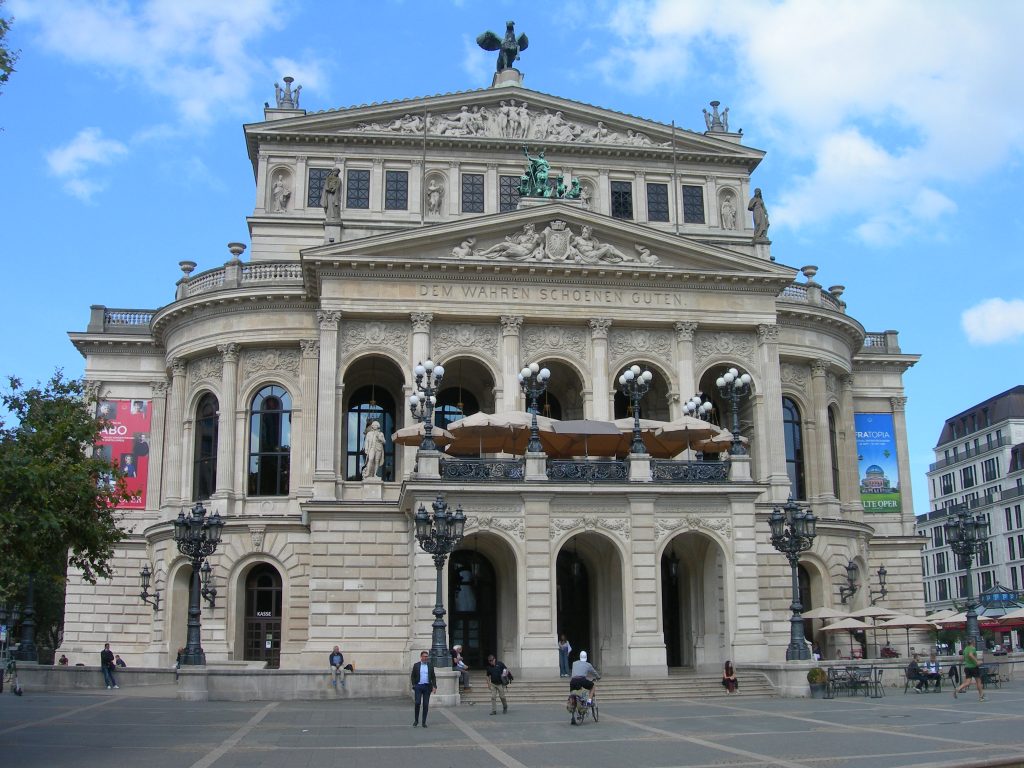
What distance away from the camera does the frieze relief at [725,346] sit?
46.4 meters

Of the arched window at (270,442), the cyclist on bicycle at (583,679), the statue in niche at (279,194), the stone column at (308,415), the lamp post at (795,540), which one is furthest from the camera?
the statue in niche at (279,194)

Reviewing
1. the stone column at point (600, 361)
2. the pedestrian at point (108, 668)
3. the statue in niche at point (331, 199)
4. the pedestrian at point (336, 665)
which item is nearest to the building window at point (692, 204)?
the stone column at point (600, 361)

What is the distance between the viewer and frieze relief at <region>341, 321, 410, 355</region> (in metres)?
44.6

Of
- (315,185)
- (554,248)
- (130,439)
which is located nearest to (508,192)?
(315,185)

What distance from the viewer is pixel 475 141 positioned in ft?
176

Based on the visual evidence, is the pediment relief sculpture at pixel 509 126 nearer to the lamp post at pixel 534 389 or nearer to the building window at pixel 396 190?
the building window at pixel 396 190

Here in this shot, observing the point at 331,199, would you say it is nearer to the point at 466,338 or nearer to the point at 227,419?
the point at 466,338

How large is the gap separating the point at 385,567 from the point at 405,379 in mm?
7742

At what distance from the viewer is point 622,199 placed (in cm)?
5478

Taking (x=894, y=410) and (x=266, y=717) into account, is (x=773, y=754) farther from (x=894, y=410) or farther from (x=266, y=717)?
(x=894, y=410)

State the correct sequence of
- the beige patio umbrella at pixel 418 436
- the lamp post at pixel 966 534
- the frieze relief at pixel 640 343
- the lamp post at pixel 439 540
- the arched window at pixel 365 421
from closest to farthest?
the lamp post at pixel 439 540 → the lamp post at pixel 966 534 → the beige patio umbrella at pixel 418 436 → the frieze relief at pixel 640 343 → the arched window at pixel 365 421

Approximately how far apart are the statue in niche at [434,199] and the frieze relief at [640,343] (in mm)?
12320

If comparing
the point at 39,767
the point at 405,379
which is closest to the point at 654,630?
the point at 405,379

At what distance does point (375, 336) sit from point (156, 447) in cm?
1345
